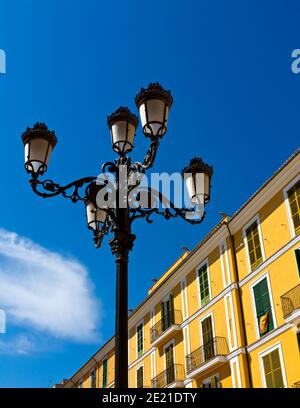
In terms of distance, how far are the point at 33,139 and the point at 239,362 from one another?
62.3 ft

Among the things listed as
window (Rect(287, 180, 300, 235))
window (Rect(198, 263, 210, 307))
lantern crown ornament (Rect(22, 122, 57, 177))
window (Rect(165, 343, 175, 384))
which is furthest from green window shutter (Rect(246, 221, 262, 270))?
lantern crown ornament (Rect(22, 122, 57, 177))

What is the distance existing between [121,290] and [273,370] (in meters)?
17.6

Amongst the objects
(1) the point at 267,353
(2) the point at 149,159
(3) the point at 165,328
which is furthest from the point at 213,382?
(2) the point at 149,159

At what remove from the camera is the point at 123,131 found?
7.32 m

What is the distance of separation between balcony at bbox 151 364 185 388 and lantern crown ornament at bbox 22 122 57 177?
22.8 m

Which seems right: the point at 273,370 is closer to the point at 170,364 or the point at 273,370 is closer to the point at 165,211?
the point at 170,364

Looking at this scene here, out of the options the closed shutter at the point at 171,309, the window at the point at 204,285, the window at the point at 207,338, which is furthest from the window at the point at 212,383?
the closed shutter at the point at 171,309

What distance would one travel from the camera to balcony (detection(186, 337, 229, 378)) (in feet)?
81.6

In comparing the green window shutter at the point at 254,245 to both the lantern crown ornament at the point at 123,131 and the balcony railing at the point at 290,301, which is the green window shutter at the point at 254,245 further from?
the lantern crown ornament at the point at 123,131

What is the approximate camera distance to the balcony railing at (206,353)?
25.2 meters

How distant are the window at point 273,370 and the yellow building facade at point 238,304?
0.04 metres

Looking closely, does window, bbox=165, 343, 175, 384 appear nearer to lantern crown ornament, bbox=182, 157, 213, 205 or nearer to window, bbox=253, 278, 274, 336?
window, bbox=253, 278, 274, 336
